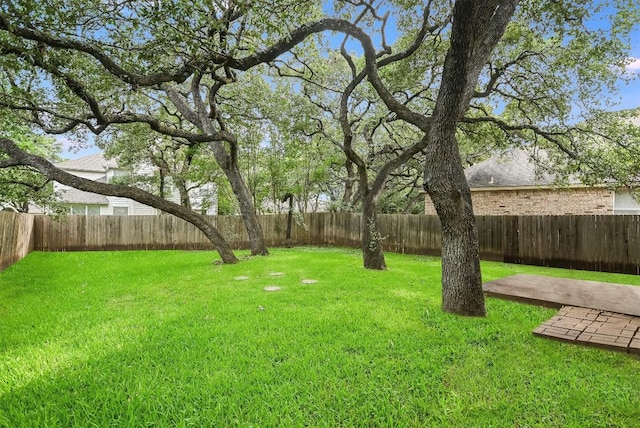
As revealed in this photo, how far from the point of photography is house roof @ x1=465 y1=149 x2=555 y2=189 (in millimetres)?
12445

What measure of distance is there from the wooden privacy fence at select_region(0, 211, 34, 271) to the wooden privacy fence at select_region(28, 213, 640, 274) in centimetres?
149

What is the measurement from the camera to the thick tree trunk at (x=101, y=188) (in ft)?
20.2

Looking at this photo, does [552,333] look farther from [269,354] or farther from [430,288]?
[269,354]

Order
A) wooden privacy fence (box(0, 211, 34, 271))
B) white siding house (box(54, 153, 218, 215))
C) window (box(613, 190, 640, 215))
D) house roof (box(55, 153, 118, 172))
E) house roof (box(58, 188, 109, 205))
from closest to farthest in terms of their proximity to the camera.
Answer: wooden privacy fence (box(0, 211, 34, 271))
window (box(613, 190, 640, 215))
white siding house (box(54, 153, 218, 215))
house roof (box(58, 188, 109, 205))
house roof (box(55, 153, 118, 172))

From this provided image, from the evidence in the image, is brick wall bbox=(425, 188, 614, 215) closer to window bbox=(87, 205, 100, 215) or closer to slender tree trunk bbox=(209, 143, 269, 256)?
slender tree trunk bbox=(209, 143, 269, 256)

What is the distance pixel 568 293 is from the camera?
5.07 metres

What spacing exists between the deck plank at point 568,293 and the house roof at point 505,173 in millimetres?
7308

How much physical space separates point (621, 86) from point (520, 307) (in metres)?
6.49

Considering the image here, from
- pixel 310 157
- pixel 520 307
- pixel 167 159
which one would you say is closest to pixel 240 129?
pixel 310 157

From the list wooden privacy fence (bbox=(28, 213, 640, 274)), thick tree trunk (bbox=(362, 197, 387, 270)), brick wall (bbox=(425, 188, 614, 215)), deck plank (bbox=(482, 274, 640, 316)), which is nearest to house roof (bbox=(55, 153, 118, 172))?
wooden privacy fence (bbox=(28, 213, 640, 274))

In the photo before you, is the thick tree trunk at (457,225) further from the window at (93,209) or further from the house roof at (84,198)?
the window at (93,209)

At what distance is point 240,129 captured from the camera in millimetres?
12164

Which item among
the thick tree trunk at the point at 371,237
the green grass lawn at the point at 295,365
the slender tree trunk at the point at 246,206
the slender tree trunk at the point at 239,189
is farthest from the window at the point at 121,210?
the thick tree trunk at the point at 371,237

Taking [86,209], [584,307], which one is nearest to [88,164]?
[86,209]
